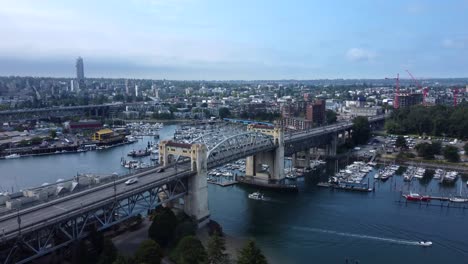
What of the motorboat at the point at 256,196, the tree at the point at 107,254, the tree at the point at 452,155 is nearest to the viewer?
the tree at the point at 107,254

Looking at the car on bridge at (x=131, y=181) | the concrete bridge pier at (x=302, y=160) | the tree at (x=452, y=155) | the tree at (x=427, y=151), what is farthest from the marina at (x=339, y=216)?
the car on bridge at (x=131, y=181)

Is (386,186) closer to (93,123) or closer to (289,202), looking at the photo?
(289,202)

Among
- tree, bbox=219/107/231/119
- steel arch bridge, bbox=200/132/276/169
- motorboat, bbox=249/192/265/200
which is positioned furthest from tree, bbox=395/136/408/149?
tree, bbox=219/107/231/119

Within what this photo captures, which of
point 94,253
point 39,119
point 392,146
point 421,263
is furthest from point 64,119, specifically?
point 421,263

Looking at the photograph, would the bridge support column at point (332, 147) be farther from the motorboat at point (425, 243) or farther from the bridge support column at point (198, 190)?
the bridge support column at point (198, 190)

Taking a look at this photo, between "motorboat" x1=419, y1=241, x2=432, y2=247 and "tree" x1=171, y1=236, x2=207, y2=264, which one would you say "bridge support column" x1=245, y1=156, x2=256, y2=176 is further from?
"tree" x1=171, y1=236, x2=207, y2=264
